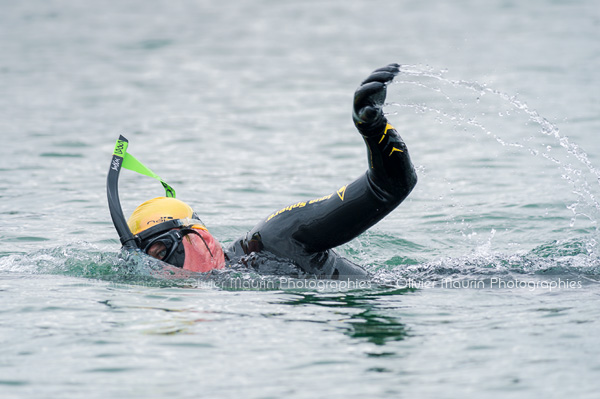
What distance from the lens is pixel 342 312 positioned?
198 inches

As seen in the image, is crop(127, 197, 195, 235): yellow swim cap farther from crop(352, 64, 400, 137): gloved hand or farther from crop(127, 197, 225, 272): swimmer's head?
crop(352, 64, 400, 137): gloved hand

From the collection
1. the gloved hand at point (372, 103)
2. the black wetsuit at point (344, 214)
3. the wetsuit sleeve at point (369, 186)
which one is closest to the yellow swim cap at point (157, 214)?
the black wetsuit at point (344, 214)

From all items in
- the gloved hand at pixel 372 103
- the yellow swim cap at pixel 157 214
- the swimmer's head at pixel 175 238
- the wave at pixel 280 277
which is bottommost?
the wave at pixel 280 277

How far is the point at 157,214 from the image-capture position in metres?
5.30

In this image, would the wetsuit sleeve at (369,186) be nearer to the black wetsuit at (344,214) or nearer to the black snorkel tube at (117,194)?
the black wetsuit at (344,214)

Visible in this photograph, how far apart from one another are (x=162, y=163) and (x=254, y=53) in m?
9.27

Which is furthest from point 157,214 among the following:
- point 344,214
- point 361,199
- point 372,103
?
point 372,103

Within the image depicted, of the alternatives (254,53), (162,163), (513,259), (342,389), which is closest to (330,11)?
(254,53)

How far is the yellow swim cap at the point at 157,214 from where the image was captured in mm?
5270

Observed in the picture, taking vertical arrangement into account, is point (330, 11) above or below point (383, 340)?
above

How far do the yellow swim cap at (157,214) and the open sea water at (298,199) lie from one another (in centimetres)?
22

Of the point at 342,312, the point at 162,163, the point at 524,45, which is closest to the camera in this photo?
the point at 342,312

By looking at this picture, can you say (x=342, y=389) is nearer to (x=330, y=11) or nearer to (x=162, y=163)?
(x=162, y=163)

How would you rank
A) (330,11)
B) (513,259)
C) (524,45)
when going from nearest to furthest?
(513,259), (524,45), (330,11)
